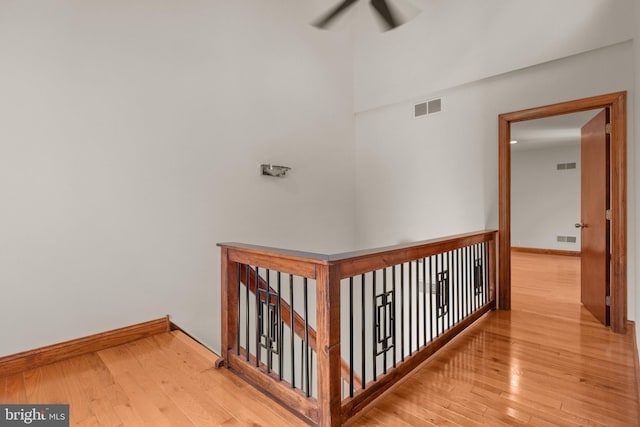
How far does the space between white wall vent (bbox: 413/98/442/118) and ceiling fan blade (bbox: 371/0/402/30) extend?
4.96ft

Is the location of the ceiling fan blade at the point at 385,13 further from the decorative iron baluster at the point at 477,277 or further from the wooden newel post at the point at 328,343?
the decorative iron baluster at the point at 477,277

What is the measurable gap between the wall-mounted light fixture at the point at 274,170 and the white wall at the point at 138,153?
85 millimetres

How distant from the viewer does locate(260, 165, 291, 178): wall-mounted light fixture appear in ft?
11.9

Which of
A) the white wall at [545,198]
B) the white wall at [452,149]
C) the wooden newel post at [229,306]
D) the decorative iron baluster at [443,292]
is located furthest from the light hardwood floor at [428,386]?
the white wall at [545,198]

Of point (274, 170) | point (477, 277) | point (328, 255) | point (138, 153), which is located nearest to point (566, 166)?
point (477, 277)

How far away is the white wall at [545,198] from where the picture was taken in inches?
281

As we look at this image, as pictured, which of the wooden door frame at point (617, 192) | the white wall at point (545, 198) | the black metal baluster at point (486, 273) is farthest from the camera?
the white wall at point (545, 198)

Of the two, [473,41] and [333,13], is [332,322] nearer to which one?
[333,13]

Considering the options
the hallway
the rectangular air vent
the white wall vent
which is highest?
the white wall vent

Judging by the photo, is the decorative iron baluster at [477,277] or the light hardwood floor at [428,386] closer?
the light hardwood floor at [428,386]

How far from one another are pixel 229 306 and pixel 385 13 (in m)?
2.47

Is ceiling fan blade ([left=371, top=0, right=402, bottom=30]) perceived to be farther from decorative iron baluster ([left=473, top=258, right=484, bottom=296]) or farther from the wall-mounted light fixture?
decorative iron baluster ([left=473, top=258, right=484, bottom=296])

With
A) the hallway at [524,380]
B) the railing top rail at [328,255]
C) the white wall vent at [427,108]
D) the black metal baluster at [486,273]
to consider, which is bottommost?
the hallway at [524,380]

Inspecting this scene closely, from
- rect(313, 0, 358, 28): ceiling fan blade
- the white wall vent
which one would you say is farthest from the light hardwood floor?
rect(313, 0, 358, 28): ceiling fan blade
